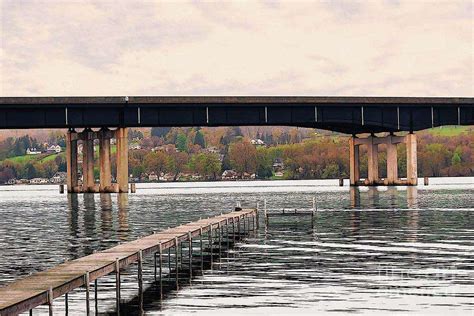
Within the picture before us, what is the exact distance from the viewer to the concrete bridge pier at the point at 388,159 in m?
165

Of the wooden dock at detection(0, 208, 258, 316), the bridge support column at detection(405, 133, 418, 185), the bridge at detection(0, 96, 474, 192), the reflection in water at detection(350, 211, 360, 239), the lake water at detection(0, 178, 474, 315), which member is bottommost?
the lake water at detection(0, 178, 474, 315)

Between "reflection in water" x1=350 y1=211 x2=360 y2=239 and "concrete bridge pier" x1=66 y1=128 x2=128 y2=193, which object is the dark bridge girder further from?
"reflection in water" x1=350 y1=211 x2=360 y2=239

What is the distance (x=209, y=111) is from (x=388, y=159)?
46.0 m

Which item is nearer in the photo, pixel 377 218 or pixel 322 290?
pixel 322 290

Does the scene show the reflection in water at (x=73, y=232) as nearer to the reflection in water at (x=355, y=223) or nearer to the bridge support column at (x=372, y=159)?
the reflection in water at (x=355, y=223)

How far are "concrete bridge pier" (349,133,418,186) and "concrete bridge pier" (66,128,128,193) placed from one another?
43.4 m

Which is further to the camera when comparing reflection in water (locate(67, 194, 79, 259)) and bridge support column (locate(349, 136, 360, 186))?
bridge support column (locate(349, 136, 360, 186))

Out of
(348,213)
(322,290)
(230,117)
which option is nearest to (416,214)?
(348,213)

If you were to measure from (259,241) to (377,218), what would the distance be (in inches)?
843

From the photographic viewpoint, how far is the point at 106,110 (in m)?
142

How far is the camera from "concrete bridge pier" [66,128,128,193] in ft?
490

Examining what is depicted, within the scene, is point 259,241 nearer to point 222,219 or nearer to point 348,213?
point 222,219

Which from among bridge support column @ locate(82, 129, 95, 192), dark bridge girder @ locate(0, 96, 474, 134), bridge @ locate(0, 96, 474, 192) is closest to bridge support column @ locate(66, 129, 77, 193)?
bridge @ locate(0, 96, 474, 192)

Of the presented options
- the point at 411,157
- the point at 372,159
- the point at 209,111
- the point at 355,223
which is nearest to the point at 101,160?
the point at 209,111
